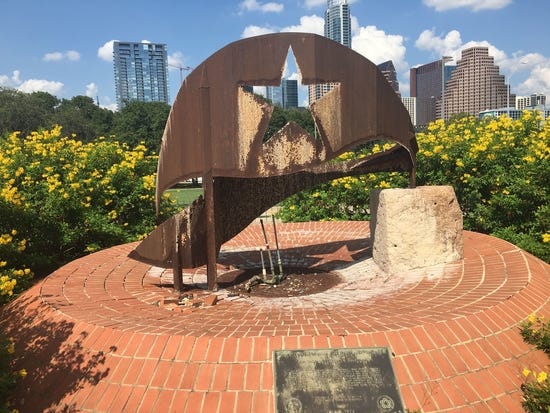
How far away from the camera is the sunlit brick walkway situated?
263 cm

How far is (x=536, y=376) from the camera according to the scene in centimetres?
281

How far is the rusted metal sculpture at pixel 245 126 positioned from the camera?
13.7ft

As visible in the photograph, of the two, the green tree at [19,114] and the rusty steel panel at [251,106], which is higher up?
the green tree at [19,114]

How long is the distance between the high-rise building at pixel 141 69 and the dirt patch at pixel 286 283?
9558cm

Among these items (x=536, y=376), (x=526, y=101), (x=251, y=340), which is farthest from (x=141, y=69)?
(x=536, y=376)

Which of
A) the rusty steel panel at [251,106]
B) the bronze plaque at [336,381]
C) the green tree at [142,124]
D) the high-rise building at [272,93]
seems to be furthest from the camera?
the green tree at [142,124]

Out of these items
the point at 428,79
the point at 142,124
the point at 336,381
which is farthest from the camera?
the point at 428,79

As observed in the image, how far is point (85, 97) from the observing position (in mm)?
57719

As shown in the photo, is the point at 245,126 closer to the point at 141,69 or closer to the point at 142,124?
the point at 142,124

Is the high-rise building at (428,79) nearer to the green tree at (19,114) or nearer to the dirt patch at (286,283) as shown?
the green tree at (19,114)

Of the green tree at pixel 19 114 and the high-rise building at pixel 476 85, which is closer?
the green tree at pixel 19 114

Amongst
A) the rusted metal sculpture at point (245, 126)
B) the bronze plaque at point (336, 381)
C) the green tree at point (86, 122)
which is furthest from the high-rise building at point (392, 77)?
the green tree at point (86, 122)

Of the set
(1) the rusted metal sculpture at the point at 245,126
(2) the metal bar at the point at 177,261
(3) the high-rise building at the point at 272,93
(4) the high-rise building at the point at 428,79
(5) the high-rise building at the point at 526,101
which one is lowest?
(2) the metal bar at the point at 177,261

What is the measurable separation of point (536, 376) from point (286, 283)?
2.72 m
